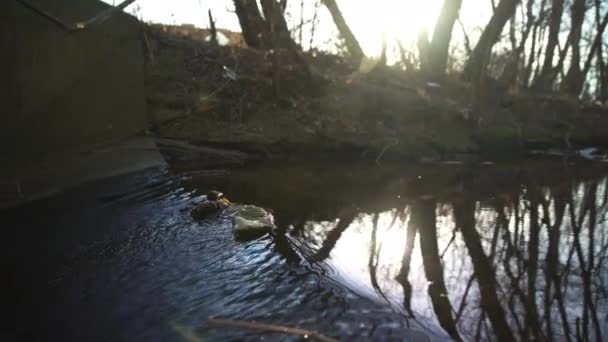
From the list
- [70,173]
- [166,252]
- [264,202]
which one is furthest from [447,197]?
[70,173]

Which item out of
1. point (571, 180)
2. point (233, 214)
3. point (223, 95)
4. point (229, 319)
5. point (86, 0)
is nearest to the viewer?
point (229, 319)

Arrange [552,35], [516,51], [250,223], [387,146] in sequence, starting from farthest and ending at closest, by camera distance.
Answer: [552,35] → [516,51] → [387,146] → [250,223]

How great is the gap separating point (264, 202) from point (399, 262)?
233 cm

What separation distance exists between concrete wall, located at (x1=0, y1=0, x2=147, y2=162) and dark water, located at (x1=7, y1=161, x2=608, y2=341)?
1.03 metres

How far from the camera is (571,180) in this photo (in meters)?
8.39

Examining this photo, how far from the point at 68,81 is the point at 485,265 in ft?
19.7

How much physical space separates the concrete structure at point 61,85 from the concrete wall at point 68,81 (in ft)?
0.04

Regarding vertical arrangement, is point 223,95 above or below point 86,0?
below

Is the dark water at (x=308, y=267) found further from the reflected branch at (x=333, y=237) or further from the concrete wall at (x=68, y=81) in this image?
the concrete wall at (x=68, y=81)

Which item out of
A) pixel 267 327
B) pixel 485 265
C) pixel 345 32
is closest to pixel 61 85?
pixel 267 327

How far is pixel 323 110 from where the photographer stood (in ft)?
36.8

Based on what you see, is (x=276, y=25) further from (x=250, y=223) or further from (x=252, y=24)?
(x=250, y=223)

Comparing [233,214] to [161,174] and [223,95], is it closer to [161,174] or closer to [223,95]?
[161,174]

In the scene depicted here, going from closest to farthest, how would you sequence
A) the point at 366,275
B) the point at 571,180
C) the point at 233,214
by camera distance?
the point at 366,275 < the point at 233,214 < the point at 571,180
